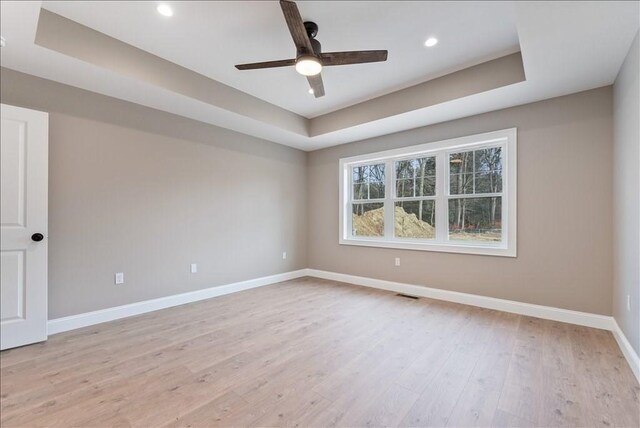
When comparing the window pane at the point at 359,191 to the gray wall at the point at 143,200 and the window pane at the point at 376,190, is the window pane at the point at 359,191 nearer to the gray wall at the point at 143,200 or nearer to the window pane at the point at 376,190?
the window pane at the point at 376,190

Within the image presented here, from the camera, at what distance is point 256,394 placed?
188cm

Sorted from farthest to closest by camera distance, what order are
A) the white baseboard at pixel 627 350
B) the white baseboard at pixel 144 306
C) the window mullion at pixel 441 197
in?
1. the window mullion at pixel 441 197
2. the white baseboard at pixel 144 306
3. the white baseboard at pixel 627 350

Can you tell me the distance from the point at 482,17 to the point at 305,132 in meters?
2.85

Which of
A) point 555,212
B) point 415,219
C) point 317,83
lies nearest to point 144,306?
point 317,83

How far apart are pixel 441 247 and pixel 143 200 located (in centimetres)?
399

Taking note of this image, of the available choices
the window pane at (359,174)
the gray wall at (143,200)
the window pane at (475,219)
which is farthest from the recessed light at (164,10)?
the window pane at (475,219)

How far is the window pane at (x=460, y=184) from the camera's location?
13.0ft

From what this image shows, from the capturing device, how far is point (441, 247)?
4.08 m

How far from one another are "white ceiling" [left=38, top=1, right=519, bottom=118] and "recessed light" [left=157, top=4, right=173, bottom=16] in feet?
0.16

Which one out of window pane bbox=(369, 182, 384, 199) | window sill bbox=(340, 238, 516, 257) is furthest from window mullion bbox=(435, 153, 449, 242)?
window pane bbox=(369, 182, 384, 199)

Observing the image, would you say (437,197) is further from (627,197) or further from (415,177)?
(627,197)

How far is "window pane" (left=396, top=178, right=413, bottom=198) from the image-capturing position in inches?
179

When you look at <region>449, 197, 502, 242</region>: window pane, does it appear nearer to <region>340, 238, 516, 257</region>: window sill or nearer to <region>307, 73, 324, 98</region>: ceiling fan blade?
<region>340, 238, 516, 257</region>: window sill

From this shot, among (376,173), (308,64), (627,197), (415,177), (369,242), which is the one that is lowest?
(369,242)
